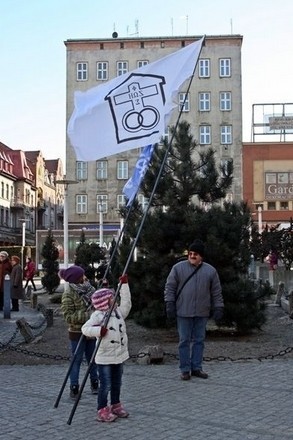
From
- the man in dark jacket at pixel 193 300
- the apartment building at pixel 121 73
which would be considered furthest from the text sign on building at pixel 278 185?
the man in dark jacket at pixel 193 300

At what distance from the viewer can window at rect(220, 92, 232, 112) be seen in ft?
227

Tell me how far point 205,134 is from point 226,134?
7.55 feet

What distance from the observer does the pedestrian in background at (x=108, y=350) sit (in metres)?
6.53

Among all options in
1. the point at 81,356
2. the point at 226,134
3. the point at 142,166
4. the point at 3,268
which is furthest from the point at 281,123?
the point at 81,356

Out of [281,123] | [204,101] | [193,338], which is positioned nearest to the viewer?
[193,338]

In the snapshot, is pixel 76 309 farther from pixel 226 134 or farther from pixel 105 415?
pixel 226 134

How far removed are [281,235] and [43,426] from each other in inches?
774

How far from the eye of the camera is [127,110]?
8.62 metres

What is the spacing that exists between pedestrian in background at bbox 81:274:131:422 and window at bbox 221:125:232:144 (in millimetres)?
63036

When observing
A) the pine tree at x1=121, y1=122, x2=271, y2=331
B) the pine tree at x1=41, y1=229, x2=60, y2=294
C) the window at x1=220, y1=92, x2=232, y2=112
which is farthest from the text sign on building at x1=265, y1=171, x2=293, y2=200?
the pine tree at x1=121, y1=122, x2=271, y2=331

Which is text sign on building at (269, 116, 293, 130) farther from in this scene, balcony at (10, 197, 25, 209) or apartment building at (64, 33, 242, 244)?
balcony at (10, 197, 25, 209)

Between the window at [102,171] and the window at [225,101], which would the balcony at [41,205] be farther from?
the window at [225,101]

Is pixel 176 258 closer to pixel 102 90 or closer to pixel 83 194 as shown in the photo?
pixel 102 90

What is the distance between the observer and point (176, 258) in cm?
1254
